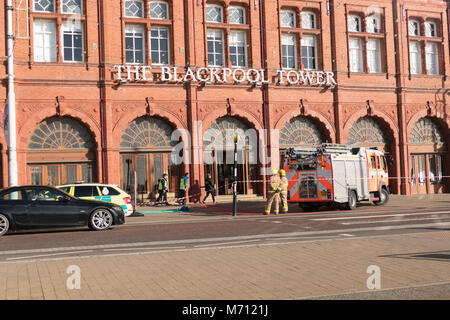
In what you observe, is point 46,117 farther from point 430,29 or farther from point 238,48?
point 430,29

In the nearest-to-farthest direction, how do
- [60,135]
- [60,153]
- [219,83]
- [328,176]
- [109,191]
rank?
[109,191]
[328,176]
[60,153]
[60,135]
[219,83]

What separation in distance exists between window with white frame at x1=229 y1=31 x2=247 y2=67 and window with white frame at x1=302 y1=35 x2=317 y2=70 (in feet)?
12.6

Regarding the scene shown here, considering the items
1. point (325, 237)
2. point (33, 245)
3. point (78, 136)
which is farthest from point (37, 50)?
point (325, 237)

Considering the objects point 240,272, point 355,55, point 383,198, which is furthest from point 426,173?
point 240,272

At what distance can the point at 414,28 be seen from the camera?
107 feet

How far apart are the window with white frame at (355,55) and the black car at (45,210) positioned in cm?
2127

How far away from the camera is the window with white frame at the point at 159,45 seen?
26.7 metres

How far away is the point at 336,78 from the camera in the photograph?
29.8m

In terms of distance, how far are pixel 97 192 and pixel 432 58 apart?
25449 millimetres

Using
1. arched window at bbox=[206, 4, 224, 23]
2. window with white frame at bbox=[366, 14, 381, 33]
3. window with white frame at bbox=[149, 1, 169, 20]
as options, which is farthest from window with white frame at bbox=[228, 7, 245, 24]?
window with white frame at bbox=[366, 14, 381, 33]

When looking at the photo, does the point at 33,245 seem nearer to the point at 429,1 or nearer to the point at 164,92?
the point at 164,92

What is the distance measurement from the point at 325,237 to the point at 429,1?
2668 centimetres

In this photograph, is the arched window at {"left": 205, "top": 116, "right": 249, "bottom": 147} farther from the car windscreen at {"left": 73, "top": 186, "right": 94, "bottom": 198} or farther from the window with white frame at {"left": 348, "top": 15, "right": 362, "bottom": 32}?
the car windscreen at {"left": 73, "top": 186, "right": 94, "bottom": 198}

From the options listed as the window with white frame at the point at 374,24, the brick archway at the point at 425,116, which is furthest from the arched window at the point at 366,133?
the window with white frame at the point at 374,24
